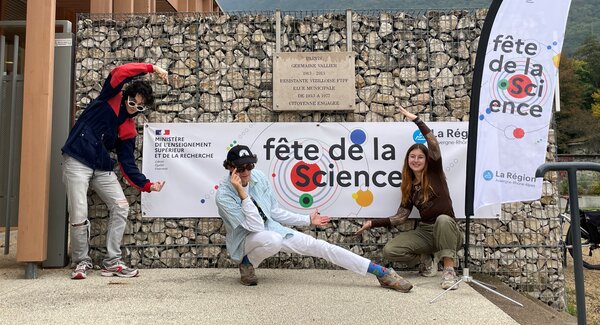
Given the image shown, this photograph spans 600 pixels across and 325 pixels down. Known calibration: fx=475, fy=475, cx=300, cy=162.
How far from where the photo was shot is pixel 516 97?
13.9ft

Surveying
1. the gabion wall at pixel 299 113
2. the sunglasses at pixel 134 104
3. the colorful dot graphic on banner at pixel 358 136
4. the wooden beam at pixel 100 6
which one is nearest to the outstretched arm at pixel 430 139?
the gabion wall at pixel 299 113

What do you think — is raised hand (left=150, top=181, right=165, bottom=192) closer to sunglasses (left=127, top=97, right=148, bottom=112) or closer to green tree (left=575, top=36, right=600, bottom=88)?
sunglasses (left=127, top=97, right=148, bottom=112)

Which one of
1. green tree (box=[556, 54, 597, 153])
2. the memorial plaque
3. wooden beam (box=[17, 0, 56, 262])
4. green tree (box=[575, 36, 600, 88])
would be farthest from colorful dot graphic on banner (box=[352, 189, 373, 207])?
green tree (box=[575, 36, 600, 88])

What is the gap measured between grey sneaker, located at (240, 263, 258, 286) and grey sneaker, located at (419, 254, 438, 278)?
169 centimetres

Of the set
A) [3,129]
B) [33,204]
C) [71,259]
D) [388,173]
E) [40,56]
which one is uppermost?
[40,56]

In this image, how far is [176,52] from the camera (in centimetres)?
527

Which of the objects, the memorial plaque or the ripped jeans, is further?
the memorial plaque

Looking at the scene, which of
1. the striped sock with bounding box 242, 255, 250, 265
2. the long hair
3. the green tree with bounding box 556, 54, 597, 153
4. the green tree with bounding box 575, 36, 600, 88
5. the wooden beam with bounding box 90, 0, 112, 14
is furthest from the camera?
the green tree with bounding box 575, 36, 600, 88

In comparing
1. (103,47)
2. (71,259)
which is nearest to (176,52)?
(103,47)

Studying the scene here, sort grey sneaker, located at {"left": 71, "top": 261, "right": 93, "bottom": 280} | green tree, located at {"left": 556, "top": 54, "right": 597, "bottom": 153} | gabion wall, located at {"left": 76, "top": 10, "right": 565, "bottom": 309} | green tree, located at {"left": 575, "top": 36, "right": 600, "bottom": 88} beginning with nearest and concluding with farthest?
1. grey sneaker, located at {"left": 71, "top": 261, "right": 93, "bottom": 280}
2. gabion wall, located at {"left": 76, "top": 10, "right": 565, "bottom": 309}
3. green tree, located at {"left": 556, "top": 54, "right": 597, "bottom": 153}
4. green tree, located at {"left": 575, "top": 36, "right": 600, "bottom": 88}

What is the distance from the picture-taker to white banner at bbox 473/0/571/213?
4.20 m

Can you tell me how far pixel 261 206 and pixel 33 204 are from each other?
7.39ft

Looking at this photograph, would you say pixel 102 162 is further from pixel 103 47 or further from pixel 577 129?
pixel 577 129

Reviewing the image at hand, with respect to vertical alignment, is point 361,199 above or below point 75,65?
below
